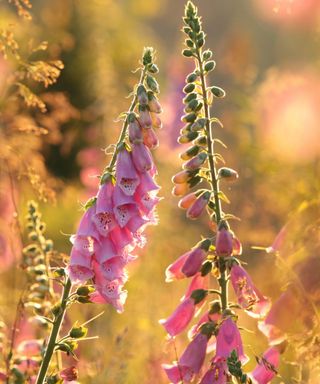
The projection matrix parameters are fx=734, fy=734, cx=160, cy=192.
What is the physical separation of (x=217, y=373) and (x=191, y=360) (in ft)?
0.35

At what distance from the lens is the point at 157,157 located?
845 centimetres

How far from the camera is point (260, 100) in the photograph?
574 centimetres

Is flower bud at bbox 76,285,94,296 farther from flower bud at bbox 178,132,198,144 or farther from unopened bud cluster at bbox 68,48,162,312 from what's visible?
flower bud at bbox 178,132,198,144

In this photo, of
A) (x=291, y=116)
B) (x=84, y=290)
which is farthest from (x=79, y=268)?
(x=291, y=116)

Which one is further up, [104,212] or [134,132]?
[134,132]

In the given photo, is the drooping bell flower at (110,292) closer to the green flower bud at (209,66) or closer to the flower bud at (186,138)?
the flower bud at (186,138)

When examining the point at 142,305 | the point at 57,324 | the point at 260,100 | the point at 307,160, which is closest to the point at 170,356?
the point at 57,324

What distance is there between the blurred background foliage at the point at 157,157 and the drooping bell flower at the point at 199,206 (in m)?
0.25

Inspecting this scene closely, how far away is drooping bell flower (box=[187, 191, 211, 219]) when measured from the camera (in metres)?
Result: 1.68

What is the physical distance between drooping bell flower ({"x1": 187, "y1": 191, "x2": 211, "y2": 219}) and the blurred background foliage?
0.83 feet

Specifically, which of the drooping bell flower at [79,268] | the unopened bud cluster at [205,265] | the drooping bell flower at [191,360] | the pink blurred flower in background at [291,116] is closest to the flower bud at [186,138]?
the unopened bud cluster at [205,265]

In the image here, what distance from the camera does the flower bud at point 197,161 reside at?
1.70 m

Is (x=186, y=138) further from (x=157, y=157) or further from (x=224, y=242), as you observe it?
(x=157, y=157)

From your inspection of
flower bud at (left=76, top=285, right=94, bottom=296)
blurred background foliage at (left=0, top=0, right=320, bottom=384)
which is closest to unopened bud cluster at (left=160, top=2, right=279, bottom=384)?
blurred background foliage at (left=0, top=0, right=320, bottom=384)
